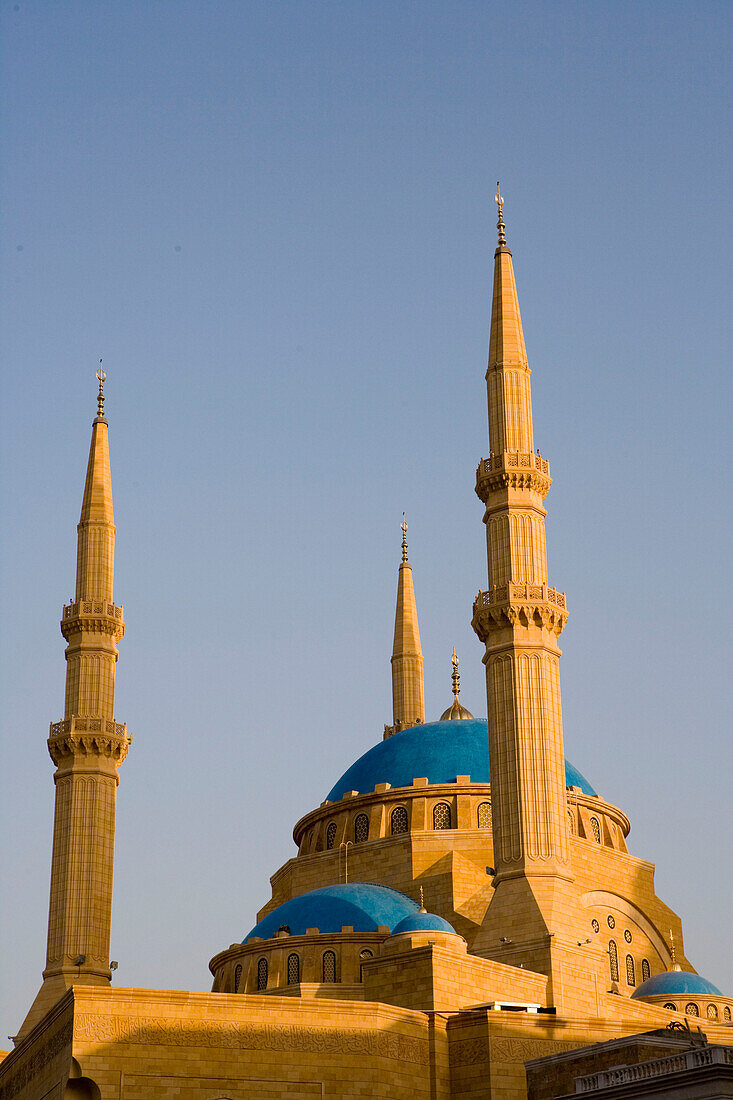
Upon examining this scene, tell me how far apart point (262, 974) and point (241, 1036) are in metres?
7.04

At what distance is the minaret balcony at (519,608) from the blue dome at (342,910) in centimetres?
601

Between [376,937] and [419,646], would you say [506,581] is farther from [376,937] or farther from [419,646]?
[419,646]

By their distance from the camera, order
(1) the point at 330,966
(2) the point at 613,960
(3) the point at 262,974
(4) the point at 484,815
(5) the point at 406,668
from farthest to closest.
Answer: (5) the point at 406,668, (4) the point at 484,815, (2) the point at 613,960, (3) the point at 262,974, (1) the point at 330,966

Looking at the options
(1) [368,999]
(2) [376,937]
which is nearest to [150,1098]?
(1) [368,999]

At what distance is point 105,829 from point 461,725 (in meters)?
9.70

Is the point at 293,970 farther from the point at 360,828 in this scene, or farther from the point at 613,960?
the point at 613,960

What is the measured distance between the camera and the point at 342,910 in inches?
1310

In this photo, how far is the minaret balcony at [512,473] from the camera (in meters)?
34.5

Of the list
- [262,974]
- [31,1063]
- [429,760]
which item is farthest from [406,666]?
[31,1063]

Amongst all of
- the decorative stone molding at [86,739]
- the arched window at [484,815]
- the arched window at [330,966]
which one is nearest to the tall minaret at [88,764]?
the decorative stone molding at [86,739]

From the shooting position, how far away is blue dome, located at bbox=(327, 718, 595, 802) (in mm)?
39031

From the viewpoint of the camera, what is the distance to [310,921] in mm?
33344

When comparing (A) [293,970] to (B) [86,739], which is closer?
(A) [293,970]

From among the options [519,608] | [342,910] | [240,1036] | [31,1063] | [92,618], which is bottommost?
[240,1036]
